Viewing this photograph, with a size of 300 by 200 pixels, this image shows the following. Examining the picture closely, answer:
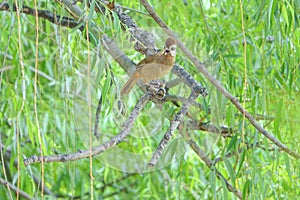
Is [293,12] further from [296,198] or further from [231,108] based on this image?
[296,198]

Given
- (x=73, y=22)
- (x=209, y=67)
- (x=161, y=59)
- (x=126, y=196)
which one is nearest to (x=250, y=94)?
(x=209, y=67)

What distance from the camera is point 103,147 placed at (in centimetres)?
103

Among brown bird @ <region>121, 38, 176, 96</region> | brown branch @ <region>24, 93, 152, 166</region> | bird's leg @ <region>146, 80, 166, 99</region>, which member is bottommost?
brown branch @ <region>24, 93, 152, 166</region>

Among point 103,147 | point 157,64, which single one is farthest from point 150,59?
point 103,147

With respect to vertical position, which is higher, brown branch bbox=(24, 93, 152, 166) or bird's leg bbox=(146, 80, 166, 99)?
bird's leg bbox=(146, 80, 166, 99)

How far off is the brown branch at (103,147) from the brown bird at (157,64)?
0.06 m

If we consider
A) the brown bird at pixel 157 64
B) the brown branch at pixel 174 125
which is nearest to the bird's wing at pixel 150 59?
the brown bird at pixel 157 64

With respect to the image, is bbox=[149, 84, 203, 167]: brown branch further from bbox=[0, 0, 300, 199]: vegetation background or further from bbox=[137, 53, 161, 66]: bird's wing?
bbox=[137, 53, 161, 66]: bird's wing

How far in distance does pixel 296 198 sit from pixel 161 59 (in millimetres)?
610

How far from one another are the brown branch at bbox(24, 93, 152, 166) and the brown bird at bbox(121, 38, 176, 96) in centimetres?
6

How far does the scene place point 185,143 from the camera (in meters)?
1.32

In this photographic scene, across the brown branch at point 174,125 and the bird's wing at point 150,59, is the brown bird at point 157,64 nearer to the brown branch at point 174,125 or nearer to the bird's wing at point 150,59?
the bird's wing at point 150,59

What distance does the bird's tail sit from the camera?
3.64 feet

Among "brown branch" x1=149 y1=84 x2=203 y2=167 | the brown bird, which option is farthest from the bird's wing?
"brown branch" x1=149 y1=84 x2=203 y2=167
